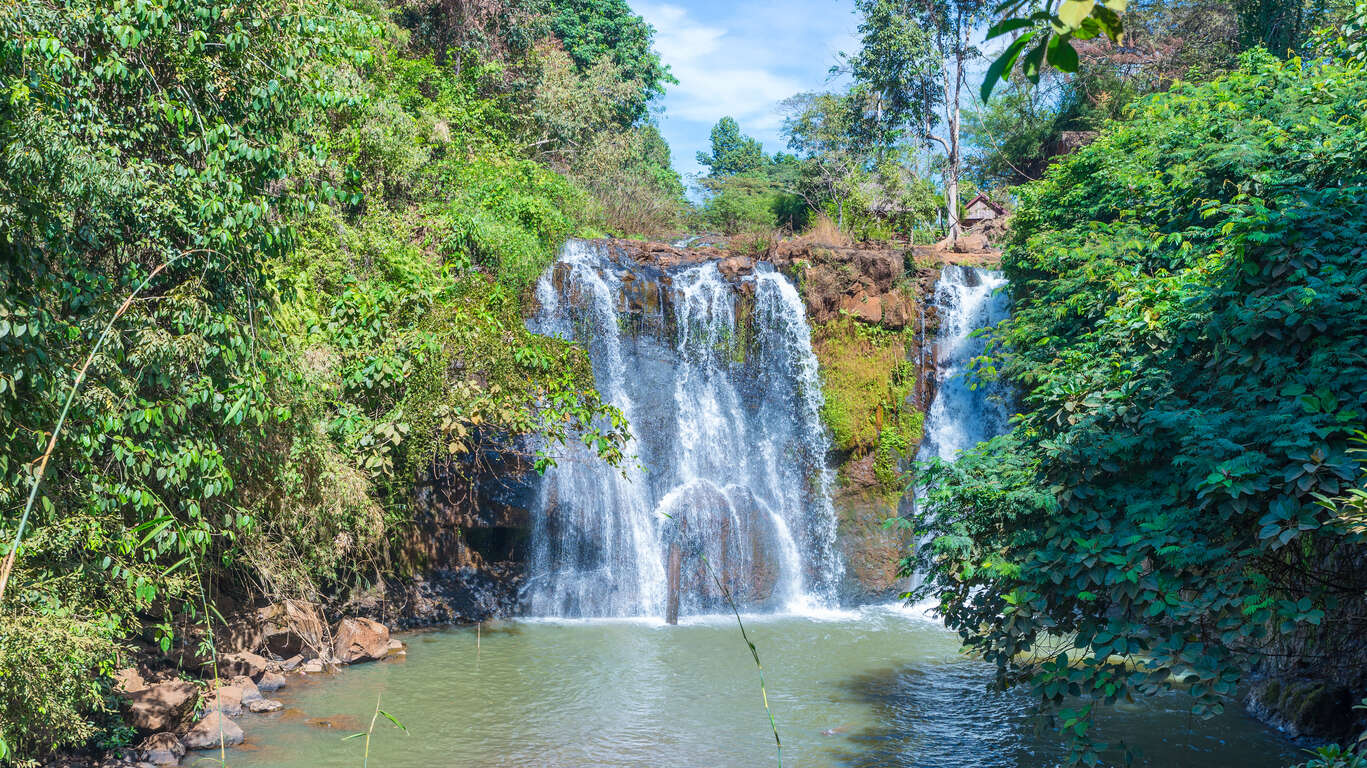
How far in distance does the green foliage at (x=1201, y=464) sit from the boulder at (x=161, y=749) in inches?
231

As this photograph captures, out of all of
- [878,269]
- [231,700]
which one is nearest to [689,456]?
[878,269]

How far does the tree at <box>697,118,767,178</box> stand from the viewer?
5388 cm

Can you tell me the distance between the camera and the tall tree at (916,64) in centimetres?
2606

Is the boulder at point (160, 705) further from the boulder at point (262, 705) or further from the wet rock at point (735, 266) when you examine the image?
the wet rock at point (735, 266)

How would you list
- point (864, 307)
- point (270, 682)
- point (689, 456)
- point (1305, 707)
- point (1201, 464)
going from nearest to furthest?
point (1201, 464), point (1305, 707), point (270, 682), point (689, 456), point (864, 307)

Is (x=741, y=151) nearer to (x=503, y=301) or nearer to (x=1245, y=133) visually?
A: (x=503, y=301)

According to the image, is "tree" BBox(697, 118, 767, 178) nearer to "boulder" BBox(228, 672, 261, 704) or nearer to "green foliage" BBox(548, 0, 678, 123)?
"green foliage" BBox(548, 0, 678, 123)

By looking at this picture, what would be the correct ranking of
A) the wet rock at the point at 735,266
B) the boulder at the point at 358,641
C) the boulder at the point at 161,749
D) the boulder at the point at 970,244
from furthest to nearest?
the boulder at the point at 970,244 → the wet rock at the point at 735,266 → the boulder at the point at 358,641 → the boulder at the point at 161,749

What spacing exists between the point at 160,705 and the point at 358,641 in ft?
9.41

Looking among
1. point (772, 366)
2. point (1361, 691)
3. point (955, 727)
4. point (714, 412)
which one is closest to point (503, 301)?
point (714, 412)

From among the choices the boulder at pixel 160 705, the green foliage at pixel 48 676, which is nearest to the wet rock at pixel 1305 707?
the green foliage at pixel 48 676

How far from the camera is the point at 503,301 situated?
470 inches

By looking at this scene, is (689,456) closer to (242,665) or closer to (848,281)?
A: (848,281)

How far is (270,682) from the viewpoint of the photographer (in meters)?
8.36
